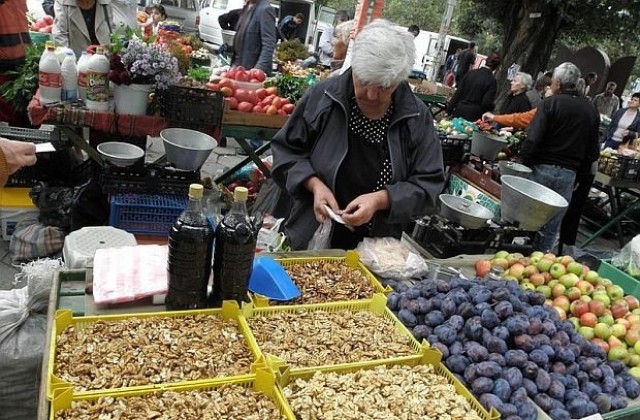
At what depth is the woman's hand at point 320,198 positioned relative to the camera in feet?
8.07

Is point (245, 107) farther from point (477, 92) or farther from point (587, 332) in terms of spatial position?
point (477, 92)

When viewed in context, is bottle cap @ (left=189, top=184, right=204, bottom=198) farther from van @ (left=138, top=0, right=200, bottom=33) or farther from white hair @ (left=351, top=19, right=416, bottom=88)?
van @ (left=138, top=0, right=200, bottom=33)

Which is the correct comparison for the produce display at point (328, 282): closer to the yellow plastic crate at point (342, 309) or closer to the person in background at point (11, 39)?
the yellow plastic crate at point (342, 309)

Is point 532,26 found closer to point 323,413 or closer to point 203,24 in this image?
point 203,24

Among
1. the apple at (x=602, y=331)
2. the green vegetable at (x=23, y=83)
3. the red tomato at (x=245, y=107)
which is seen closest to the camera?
the apple at (x=602, y=331)

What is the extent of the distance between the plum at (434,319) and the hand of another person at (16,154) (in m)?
1.82

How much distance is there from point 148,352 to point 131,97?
311 cm

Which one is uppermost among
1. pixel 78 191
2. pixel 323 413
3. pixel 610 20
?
pixel 610 20

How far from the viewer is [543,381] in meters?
1.82

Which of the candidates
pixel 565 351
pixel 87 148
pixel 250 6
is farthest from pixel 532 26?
pixel 565 351

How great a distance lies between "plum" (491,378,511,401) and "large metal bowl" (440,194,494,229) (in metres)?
1.98

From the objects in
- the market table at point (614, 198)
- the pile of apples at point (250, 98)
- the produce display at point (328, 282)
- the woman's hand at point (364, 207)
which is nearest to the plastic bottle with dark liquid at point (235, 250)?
the produce display at point (328, 282)

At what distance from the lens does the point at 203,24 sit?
18.1m

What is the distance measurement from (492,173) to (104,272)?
4249 mm
